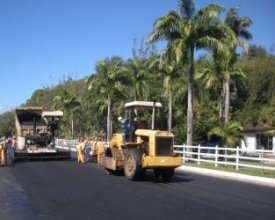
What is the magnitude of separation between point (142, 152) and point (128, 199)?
5.13 m

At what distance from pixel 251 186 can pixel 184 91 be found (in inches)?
1052

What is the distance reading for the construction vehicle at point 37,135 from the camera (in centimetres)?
3050

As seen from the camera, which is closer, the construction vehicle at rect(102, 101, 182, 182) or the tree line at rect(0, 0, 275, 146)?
the construction vehicle at rect(102, 101, 182, 182)

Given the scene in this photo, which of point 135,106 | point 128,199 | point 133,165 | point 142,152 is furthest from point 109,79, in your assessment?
point 128,199

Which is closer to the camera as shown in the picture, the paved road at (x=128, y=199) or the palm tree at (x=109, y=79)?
the paved road at (x=128, y=199)

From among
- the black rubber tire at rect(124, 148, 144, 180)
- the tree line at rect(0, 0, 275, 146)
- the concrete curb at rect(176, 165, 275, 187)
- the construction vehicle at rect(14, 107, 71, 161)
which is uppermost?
the tree line at rect(0, 0, 275, 146)

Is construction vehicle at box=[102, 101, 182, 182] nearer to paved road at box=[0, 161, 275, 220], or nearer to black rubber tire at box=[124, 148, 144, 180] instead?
black rubber tire at box=[124, 148, 144, 180]

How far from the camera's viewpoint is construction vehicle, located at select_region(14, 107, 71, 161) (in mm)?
30500

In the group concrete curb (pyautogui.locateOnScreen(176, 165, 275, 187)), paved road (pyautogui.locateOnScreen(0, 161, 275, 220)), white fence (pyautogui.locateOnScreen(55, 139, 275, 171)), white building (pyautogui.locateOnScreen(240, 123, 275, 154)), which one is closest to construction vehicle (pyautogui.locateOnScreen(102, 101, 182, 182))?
paved road (pyautogui.locateOnScreen(0, 161, 275, 220))

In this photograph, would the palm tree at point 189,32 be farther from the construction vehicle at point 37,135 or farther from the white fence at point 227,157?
the construction vehicle at point 37,135

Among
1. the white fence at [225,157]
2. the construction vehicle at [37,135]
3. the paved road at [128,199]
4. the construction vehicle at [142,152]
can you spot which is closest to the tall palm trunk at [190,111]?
the white fence at [225,157]

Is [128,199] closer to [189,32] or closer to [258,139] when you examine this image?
[189,32]

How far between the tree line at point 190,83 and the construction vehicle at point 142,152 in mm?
12107

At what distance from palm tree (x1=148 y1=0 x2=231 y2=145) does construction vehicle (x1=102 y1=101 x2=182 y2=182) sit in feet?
44.7
